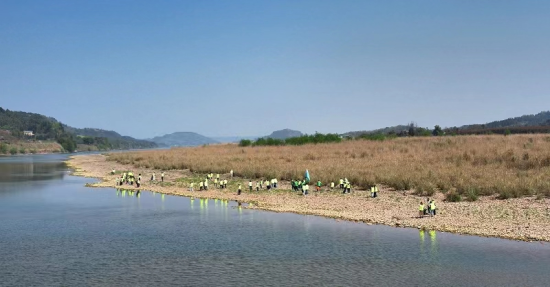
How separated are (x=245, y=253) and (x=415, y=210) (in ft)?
42.9

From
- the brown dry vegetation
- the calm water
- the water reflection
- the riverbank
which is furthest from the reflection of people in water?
the water reflection

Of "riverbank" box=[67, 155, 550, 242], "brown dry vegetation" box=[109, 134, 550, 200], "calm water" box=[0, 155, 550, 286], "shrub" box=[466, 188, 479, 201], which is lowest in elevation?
"calm water" box=[0, 155, 550, 286]

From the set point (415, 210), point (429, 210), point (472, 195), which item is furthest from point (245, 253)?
point (472, 195)

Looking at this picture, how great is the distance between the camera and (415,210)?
2920 cm

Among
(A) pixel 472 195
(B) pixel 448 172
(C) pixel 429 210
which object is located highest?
(B) pixel 448 172

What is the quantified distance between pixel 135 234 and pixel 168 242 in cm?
292

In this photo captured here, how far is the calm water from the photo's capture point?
16906mm

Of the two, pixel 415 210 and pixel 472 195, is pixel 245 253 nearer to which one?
pixel 415 210

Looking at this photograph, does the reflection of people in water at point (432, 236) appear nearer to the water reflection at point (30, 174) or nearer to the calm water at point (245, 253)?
the calm water at point (245, 253)

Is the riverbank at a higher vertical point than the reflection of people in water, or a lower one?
higher

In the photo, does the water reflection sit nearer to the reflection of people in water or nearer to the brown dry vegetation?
the brown dry vegetation

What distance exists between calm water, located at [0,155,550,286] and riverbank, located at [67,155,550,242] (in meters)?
1.36

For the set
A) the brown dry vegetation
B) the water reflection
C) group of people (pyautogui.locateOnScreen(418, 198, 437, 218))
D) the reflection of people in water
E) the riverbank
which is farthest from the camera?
the water reflection

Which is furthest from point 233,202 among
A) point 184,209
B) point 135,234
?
point 135,234
